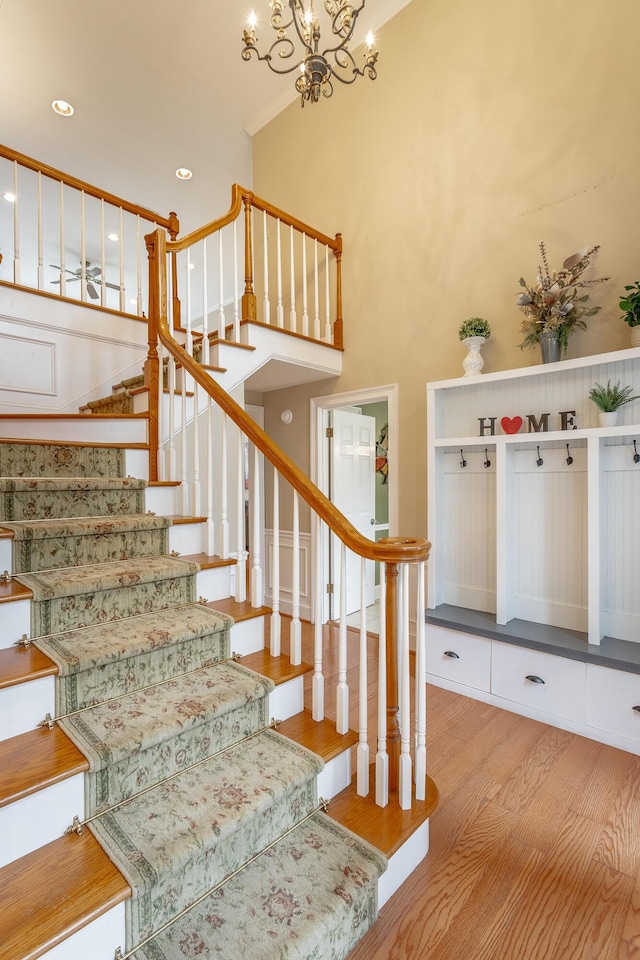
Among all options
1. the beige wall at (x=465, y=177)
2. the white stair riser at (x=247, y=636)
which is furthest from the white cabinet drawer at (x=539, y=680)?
the white stair riser at (x=247, y=636)

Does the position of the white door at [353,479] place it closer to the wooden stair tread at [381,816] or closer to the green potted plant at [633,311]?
the green potted plant at [633,311]

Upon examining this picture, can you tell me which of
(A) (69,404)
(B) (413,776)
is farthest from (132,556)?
(A) (69,404)

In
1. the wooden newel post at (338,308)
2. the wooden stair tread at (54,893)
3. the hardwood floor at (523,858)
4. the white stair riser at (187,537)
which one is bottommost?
the hardwood floor at (523,858)

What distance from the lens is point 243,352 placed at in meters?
3.29

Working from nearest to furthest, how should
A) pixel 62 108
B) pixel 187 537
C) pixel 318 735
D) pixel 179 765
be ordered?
1. pixel 179 765
2. pixel 318 735
3. pixel 187 537
4. pixel 62 108

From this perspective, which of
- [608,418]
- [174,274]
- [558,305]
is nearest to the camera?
[608,418]

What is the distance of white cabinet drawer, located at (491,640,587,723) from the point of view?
95.0 inches

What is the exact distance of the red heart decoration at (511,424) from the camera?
2.81m

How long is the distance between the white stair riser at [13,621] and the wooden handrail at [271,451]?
1036mm

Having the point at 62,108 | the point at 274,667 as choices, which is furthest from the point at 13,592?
the point at 62,108

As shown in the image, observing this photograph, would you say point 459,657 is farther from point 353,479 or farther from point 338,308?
point 338,308

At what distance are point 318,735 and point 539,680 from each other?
147 centimetres

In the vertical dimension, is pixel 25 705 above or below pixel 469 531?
below

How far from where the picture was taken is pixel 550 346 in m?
2.62
